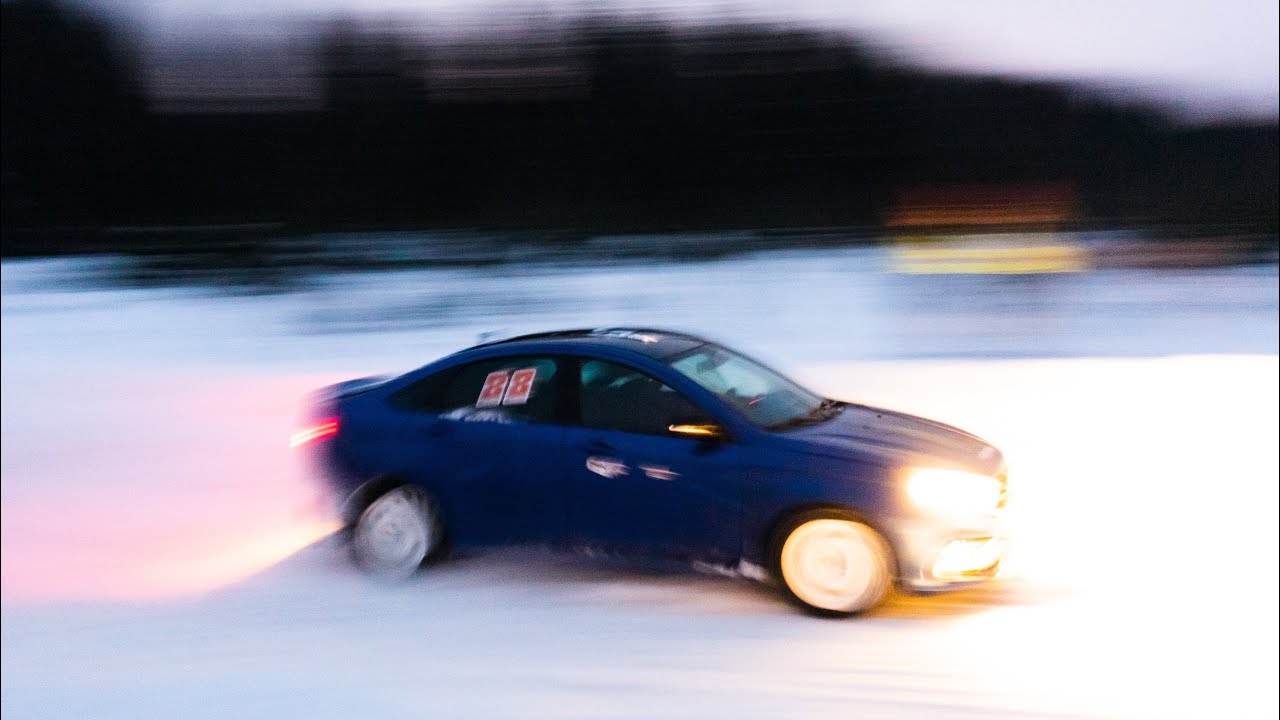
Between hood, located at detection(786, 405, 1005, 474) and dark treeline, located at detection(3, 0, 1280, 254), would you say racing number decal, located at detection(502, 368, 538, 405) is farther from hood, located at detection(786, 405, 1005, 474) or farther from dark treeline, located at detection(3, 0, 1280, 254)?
dark treeline, located at detection(3, 0, 1280, 254)

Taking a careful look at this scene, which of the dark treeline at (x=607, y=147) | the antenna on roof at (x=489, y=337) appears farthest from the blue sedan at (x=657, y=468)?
the dark treeline at (x=607, y=147)

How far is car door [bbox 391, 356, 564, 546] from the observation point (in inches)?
204

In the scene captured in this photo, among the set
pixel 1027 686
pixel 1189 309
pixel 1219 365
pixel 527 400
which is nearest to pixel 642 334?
pixel 527 400

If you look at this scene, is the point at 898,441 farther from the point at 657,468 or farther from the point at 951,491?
the point at 657,468

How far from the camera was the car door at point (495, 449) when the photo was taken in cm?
518

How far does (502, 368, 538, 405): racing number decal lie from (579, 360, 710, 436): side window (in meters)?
0.25

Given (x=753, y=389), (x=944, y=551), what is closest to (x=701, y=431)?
(x=753, y=389)

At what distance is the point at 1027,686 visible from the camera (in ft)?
13.7

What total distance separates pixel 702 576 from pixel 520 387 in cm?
124

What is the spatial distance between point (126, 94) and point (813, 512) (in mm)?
15222

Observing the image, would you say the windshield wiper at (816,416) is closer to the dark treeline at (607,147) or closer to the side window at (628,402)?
the side window at (628,402)

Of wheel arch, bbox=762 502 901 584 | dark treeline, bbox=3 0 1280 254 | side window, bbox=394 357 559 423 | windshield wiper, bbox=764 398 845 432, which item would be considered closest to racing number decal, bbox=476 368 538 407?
side window, bbox=394 357 559 423

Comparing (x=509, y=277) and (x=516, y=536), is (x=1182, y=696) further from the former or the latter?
(x=509, y=277)

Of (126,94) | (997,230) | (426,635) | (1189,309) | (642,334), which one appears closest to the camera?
(426,635)
